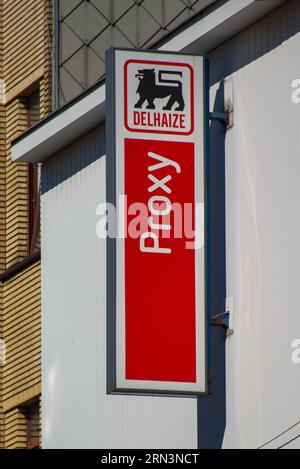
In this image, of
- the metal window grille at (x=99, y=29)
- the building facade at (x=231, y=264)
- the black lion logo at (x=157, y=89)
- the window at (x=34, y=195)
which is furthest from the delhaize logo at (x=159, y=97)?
the window at (x=34, y=195)

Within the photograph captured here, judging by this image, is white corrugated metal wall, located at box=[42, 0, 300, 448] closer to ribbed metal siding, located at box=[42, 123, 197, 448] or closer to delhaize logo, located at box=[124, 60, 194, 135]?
ribbed metal siding, located at box=[42, 123, 197, 448]

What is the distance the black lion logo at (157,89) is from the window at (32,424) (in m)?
8.45

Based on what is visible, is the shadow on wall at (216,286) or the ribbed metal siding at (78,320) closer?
the shadow on wall at (216,286)

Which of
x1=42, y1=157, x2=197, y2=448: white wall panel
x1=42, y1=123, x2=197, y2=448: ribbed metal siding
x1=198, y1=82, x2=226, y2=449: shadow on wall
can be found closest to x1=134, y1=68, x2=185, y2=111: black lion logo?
x1=198, y1=82, x2=226, y2=449: shadow on wall

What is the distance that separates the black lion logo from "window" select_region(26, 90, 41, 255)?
836 centimetres

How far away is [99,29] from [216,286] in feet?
21.3

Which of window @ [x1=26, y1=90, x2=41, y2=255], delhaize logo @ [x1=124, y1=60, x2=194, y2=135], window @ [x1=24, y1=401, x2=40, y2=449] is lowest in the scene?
window @ [x1=24, y1=401, x2=40, y2=449]

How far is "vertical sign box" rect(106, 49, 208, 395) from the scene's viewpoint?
22.1 meters

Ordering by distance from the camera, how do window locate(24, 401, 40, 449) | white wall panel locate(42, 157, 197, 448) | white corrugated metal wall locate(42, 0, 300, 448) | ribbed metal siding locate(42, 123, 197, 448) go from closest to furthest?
white corrugated metal wall locate(42, 0, 300, 448)
white wall panel locate(42, 157, 197, 448)
ribbed metal siding locate(42, 123, 197, 448)
window locate(24, 401, 40, 449)

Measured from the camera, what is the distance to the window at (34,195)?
102ft

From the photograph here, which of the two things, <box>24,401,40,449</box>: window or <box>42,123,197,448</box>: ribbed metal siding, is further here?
<box>24,401,40,449</box>: window

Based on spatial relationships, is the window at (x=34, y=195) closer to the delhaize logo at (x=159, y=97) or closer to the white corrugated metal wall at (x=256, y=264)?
the white corrugated metal wall at (x=256, y=264)

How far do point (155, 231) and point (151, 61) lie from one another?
2037 mm

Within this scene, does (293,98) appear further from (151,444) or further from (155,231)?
(151,444)
